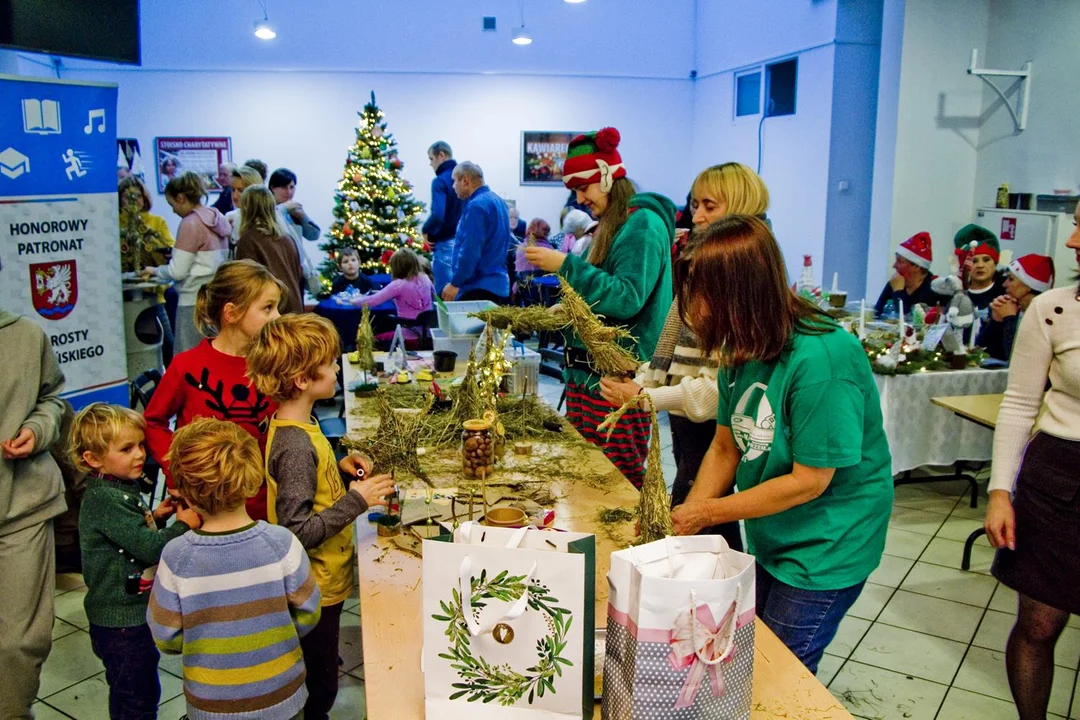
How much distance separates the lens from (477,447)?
8.57ft

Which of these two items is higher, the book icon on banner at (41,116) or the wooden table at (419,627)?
the book icon on banner at (41,116)

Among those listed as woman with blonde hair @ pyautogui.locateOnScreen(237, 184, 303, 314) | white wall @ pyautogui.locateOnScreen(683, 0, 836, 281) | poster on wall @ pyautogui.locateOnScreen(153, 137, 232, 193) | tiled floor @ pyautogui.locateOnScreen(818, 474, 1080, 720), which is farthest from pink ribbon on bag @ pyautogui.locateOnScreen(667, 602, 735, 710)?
poster on wall @ pyautogui.locateOnScreen(153, 137, 232, 193)

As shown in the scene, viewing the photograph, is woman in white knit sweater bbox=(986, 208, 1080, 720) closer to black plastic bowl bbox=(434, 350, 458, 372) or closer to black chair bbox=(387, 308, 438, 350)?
black plastic bowl bbox=(434, 350, 458, 372)

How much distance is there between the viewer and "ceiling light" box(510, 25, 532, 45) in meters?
11.2

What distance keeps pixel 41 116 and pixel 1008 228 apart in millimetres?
6843

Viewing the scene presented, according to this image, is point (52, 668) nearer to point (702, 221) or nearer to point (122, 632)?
point (122, 632)

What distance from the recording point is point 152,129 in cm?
A: 1162

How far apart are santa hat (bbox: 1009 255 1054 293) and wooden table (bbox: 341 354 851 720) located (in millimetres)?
2863

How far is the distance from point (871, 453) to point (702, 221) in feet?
3.75

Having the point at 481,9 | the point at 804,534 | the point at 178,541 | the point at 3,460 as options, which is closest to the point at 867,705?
the point at 804,534

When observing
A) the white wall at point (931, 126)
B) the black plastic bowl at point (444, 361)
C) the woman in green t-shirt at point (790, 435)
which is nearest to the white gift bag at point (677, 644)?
the woman in green t-shirt at point (790, 435)

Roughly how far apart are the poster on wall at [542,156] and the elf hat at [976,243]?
23.2 ft

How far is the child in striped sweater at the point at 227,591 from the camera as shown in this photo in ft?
6.03

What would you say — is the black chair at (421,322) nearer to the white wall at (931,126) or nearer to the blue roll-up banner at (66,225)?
the blue roll-up banner at (66,225)
